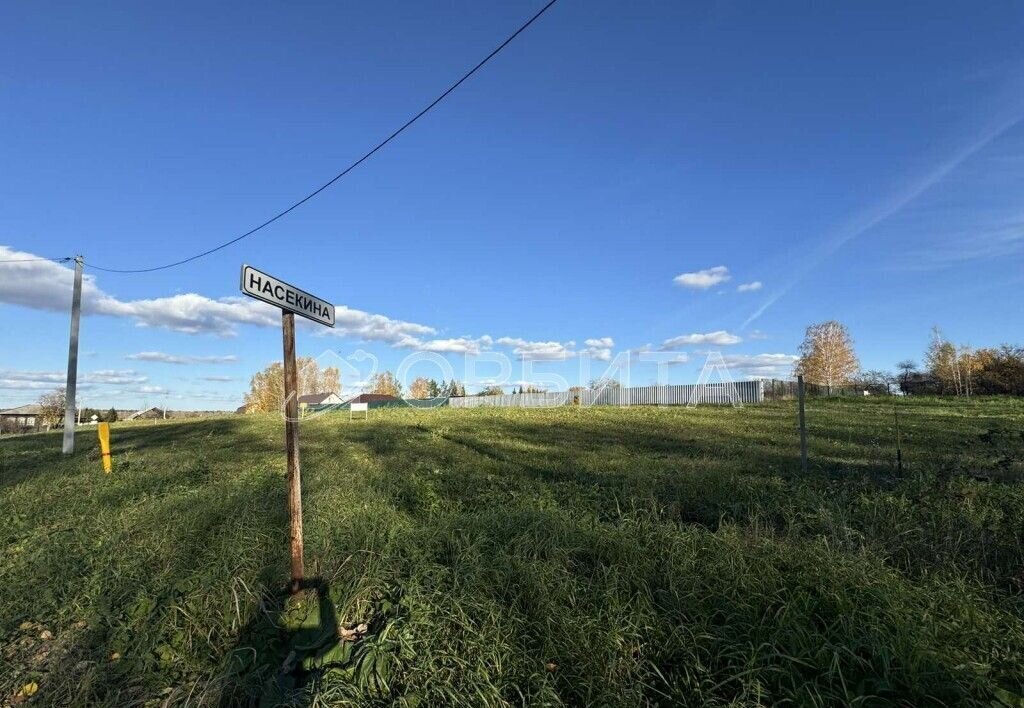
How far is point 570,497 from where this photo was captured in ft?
18.4

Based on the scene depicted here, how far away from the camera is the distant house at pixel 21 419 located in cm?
5462

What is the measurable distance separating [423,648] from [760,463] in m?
6.55

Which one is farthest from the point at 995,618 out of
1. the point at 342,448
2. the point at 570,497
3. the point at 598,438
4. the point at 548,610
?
the point at 342,448

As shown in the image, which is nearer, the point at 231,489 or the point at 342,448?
the point at 231,489

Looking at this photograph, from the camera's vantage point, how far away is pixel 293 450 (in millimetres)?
3684

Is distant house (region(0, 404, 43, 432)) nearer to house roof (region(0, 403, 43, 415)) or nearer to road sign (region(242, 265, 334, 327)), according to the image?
house roof (region(0, 403, 43, 415))

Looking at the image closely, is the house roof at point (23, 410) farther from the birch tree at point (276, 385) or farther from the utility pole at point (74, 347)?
the utility pole at point (74, 347)

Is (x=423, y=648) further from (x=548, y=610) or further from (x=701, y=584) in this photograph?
(x=701, y=584)

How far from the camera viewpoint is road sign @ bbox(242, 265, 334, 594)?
3447 mm

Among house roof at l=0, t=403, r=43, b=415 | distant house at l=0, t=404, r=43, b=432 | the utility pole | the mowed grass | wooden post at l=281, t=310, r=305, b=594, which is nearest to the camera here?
the mowed grass

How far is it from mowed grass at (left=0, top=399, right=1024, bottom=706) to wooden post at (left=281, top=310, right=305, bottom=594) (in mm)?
208

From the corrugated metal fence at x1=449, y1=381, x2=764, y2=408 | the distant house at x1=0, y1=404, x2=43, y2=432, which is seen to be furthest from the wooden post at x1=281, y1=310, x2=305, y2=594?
the distant house at x1=0, y1=404, x2=43, y2=432

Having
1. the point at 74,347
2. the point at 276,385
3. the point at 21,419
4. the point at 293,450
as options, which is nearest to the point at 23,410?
the point at 21,419

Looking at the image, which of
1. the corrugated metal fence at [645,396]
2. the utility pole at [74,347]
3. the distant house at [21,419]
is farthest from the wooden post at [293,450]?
the distant house at [21,419]
